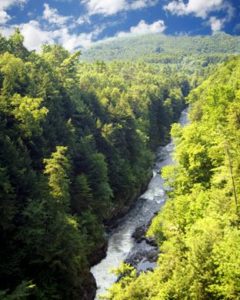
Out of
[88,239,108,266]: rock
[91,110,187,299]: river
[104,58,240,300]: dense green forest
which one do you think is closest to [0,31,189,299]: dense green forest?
[88,239,108,266]: rock

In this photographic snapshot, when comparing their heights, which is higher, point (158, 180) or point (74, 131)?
point (74, 131)

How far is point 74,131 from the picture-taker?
7275cm

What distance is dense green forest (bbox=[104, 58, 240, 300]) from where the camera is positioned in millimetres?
30531

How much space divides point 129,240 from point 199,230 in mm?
27518


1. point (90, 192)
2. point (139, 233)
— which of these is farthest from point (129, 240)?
point (90, 192)

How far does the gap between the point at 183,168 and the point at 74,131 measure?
22.4 metres

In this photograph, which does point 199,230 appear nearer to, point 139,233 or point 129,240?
point 129,240

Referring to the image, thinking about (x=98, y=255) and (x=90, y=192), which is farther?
(x=90, y=192)

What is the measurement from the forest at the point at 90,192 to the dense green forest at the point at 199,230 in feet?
0.39

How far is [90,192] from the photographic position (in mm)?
65812

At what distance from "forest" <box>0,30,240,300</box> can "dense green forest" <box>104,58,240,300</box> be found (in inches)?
4.7

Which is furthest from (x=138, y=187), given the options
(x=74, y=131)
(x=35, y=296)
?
(x=35, y=296)

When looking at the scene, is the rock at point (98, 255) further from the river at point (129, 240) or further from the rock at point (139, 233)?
the rock at point (139, 233)

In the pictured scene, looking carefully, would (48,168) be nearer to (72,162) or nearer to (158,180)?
(72,162)
